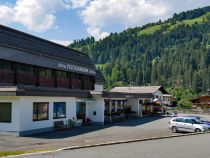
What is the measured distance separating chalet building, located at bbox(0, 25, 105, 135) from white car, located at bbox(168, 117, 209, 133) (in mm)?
8810

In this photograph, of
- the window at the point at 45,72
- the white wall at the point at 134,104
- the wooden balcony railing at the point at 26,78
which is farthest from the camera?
the white wall at the point at 134,104

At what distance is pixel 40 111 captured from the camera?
28609mm

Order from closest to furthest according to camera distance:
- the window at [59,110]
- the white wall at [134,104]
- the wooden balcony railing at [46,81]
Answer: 1. the window at [59,110]
2. the wooden balcony railing at [46,81]
3. the white wall at [134,104]

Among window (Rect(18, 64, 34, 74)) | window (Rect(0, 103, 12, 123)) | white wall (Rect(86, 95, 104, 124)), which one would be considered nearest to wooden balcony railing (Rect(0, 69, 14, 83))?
window (Rect(18, 64, 34, 74))

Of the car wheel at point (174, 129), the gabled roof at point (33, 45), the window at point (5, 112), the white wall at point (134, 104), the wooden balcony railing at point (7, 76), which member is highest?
the gabled roof at point (33, 45)

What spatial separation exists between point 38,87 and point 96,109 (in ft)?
28.3

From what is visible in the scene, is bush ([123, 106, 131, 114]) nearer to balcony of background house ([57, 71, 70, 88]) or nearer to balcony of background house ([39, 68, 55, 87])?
balcony of background house ([57, 71, 70, 88])

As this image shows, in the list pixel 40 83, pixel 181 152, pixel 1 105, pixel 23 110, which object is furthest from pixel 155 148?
pixel 40 83

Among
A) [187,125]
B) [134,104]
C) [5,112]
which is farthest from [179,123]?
[134,104]

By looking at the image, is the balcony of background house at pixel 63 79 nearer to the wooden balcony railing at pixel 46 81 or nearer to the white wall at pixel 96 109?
the wooden balcony railing at pixel 46 81

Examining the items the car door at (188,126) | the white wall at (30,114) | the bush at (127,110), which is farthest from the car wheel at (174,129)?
the bush at (127,110)

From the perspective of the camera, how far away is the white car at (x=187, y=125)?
31.2 meters

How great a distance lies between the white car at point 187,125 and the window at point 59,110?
991cm

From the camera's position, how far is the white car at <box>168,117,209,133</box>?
31.2m
